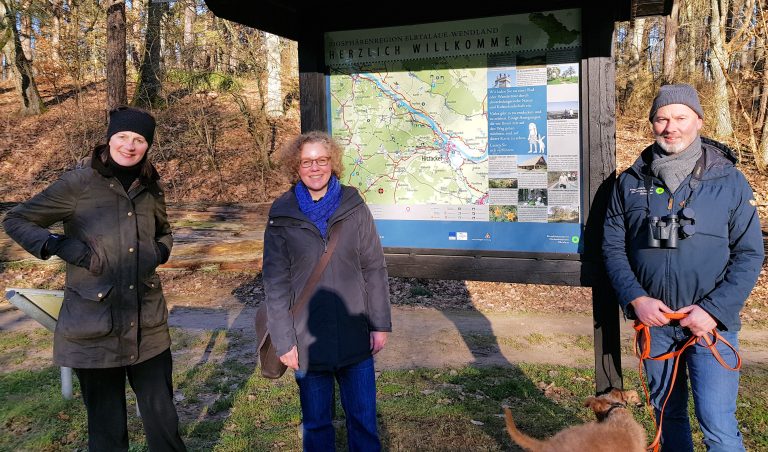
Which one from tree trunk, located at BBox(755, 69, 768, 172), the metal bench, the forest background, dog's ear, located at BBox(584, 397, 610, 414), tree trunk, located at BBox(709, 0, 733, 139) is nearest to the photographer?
dog's ear, located at BBox(584, 397, 610, 414)

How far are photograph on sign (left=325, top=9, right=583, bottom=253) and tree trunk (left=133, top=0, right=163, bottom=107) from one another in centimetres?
1325

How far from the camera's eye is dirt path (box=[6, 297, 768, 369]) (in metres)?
6.39

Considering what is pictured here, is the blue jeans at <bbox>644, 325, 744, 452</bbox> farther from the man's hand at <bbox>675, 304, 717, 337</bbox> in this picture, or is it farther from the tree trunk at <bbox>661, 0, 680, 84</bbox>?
the tree trunk at <bbox>661, 0, 680, 84</bbox>

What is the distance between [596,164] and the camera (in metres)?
4.02

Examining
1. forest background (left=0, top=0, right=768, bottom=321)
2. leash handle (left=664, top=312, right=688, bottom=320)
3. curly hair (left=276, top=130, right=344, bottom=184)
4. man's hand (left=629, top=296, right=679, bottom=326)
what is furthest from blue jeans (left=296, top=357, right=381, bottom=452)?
forest background (left=0, top=0, right=768, bottom=321)

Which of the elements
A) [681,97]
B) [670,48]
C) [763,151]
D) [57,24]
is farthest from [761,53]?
[57,24]

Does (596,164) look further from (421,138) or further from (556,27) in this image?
(421,138)

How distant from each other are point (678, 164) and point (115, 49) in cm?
1339

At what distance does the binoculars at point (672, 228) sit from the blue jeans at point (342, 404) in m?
1.65

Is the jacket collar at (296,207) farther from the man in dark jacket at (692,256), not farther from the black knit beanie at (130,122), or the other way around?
the man in dark jacket at (692,256)

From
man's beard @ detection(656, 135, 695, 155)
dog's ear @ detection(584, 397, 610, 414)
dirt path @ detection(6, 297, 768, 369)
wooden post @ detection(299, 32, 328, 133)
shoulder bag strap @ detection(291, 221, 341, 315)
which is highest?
wooden post @ detection(299, 32, 328, 133)

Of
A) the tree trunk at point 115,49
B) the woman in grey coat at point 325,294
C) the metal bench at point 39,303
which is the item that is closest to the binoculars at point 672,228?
the woman in grey coat at point 325,294

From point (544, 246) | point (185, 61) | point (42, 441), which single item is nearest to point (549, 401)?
point (544, 246)

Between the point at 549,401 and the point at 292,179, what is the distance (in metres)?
3.06
